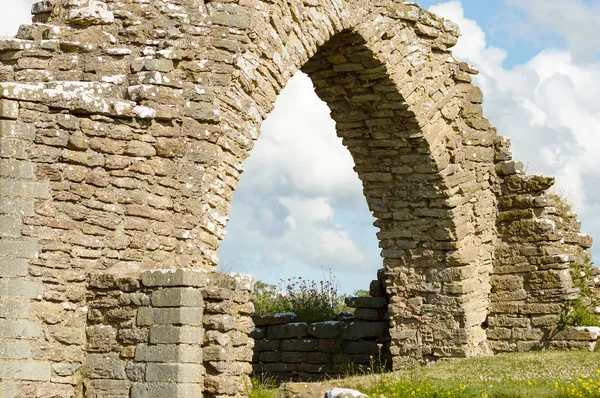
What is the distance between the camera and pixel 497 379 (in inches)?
428

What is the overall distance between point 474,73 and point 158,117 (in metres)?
6.47

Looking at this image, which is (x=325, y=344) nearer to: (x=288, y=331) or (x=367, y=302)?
(x=288, y=331)

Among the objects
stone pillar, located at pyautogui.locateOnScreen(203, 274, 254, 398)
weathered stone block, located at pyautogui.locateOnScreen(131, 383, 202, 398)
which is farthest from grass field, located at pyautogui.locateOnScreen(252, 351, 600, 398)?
weathered stone block, located at pyautogui.locateOnScreen(131, 383, 202, 398)

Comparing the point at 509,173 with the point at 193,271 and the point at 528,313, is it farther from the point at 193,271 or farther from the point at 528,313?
the point at 193,271

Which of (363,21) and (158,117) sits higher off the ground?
(363,21)

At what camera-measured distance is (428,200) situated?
13367 millimetres

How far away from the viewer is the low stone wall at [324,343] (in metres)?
14.0

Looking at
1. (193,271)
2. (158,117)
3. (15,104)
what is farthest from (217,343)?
(15,104)

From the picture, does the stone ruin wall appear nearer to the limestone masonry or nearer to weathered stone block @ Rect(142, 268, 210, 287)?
the limestone masonry

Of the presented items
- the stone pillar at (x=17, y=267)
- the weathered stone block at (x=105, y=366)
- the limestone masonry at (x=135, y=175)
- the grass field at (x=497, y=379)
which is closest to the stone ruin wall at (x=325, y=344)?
the grass field at (x=497, y=379)

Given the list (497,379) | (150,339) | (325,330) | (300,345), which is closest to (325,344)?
(325,330)

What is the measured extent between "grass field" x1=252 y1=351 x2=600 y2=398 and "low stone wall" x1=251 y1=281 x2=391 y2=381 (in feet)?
5.03

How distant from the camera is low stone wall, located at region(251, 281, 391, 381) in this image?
46.0 feet

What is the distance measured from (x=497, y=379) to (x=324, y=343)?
12.8 feet
